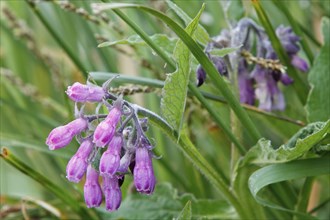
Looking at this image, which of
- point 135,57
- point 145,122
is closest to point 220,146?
point 135,57

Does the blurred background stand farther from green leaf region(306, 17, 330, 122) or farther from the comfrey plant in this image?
the comfrey plant

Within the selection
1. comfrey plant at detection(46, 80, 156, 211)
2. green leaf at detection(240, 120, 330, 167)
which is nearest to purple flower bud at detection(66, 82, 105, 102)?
comfrey plant at detection(46, 80, 156, 211)

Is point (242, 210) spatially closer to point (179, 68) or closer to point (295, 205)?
point (295, 205)

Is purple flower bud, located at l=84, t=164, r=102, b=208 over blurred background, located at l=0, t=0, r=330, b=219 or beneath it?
beneath

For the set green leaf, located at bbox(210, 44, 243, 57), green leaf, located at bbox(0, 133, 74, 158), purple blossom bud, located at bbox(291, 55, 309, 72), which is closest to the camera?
green leaf, located at bbox(210, 44, 243, 57)

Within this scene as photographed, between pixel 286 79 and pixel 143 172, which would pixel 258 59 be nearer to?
pixel 286 79

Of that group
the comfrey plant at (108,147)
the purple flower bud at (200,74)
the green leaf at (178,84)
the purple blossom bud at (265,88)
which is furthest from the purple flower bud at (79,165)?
the purple blossom bud at (265,88)
